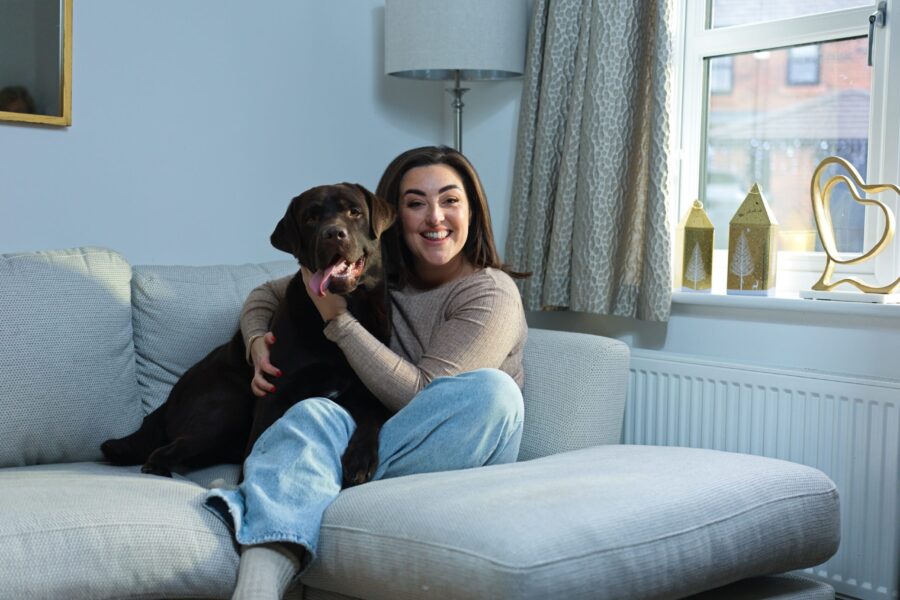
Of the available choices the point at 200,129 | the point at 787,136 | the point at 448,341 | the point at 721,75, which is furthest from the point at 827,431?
the point at 200,129

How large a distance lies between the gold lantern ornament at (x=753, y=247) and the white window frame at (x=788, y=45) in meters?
0.12

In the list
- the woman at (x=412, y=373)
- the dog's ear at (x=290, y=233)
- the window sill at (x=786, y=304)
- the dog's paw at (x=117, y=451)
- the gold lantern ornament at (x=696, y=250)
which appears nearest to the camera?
the woman at (x=412, y=373)

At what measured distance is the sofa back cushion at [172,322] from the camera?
2.31m

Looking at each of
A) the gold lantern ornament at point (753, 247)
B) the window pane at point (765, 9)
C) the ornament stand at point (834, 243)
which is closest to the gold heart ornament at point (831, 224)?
the ornament stand at point (834, 243)

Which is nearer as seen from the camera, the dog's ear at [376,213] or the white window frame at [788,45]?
the dog's ear at [376,213]

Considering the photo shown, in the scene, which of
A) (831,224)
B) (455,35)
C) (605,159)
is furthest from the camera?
(455,35)

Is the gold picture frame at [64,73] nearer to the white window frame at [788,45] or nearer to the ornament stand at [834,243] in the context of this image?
the white window frame at [788,45]

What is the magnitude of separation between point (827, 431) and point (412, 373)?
0.99 metres

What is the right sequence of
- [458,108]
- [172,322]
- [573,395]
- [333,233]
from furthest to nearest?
[458,108] < [172,322] < [573,395] < [333,233]

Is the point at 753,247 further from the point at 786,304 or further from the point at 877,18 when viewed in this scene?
the point at 877,18

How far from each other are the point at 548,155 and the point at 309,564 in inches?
59.7

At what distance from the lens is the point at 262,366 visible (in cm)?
200

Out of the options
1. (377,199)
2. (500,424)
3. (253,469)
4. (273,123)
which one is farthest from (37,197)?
(500,424)

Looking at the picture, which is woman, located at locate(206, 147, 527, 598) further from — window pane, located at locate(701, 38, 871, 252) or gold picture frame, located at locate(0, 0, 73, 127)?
window pane, located at locate(701, 38, 871, 252)
